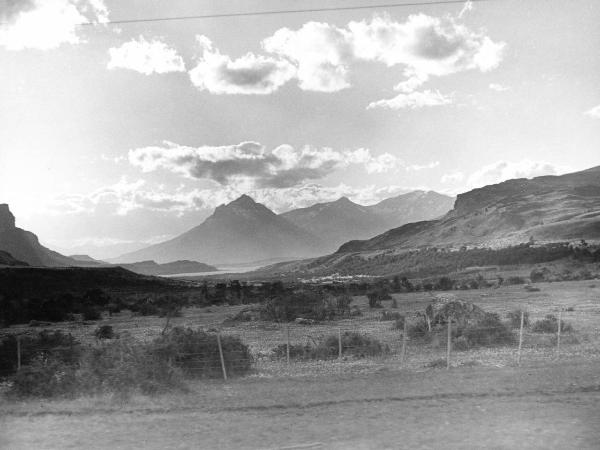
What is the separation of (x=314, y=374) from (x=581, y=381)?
9041 millimetres

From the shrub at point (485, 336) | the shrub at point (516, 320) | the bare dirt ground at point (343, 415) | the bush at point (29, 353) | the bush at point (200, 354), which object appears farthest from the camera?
the shrub at point (516, 320)

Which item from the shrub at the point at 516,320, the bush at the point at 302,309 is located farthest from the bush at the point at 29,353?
the shrub at the point at 516,320

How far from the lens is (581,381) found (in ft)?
56.9

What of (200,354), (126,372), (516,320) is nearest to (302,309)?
(516,320)

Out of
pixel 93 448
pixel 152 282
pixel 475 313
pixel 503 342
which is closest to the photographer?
pixel 93 448

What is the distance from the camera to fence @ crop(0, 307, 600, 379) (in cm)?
2155

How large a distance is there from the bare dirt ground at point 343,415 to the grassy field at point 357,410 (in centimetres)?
3

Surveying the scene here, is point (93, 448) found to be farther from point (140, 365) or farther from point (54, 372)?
point (54, 372)

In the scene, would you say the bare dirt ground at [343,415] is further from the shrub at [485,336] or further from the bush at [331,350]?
the shrub at [485,336]

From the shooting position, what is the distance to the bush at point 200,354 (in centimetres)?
2055

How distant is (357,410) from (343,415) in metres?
0.65

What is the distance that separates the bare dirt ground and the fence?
7.51 feet

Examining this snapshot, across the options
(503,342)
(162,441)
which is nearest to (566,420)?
(162,441)

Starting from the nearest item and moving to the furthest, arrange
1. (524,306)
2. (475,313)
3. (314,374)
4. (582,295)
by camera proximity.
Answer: (314,374) < (475,313) < (524,306) < (582,295)
